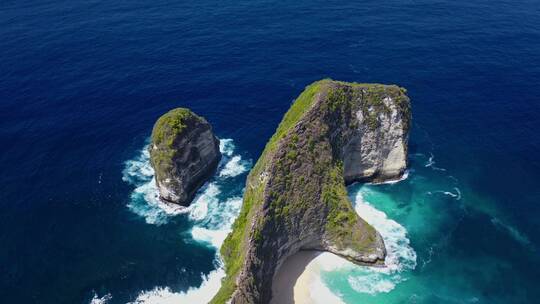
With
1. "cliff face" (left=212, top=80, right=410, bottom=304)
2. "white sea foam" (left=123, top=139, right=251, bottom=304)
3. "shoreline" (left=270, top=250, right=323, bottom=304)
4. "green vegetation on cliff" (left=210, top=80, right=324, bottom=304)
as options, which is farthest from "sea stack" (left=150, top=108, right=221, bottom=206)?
"shoreline" (left=270, top=250, right=323, bottom=304)

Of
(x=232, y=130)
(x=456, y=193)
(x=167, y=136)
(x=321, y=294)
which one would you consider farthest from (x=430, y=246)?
(x=232, y=130)

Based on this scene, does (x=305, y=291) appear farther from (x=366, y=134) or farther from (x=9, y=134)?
(x=9, y=134)

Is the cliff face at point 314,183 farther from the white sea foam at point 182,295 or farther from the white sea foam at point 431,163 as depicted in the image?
the white sea foam at point 431,163

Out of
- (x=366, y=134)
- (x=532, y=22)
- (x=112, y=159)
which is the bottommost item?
(x=112, y=159)

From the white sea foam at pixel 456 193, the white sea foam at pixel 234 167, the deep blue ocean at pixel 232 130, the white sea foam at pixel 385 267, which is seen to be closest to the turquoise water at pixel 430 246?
the white sea foam at pixel 456 193

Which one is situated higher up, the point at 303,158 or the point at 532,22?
the point at 532,22

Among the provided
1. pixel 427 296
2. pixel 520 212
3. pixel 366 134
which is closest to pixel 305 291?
pixel 427 296
